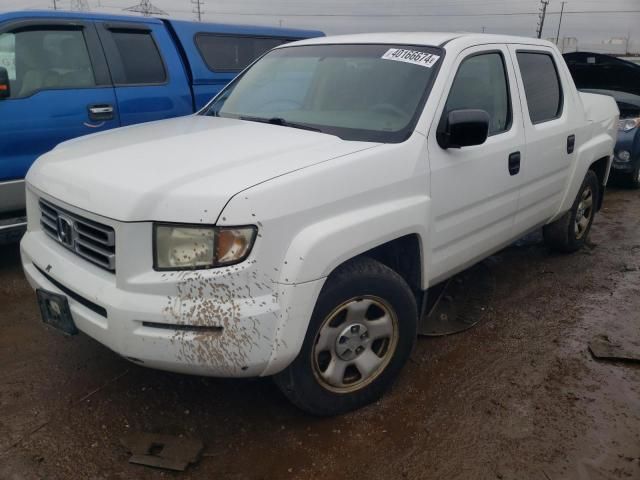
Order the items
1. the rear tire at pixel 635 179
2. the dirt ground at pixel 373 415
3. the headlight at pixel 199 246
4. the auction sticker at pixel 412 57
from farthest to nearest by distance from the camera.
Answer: the rear tire at pixel 635 179, the auction sticker at pixel 412 57, the dirt ground at pixel 373 415, the headlight at pixel 199 246

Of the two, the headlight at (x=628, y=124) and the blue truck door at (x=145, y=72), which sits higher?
the blue truck door at (x=145, y=72)

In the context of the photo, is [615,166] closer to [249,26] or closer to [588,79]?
[588,79]

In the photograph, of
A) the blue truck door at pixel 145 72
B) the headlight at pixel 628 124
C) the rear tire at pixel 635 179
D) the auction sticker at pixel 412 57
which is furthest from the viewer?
the rear tire at pixel 635 179

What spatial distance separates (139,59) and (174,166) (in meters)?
3.07

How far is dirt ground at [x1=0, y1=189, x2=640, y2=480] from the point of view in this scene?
2.51 meters

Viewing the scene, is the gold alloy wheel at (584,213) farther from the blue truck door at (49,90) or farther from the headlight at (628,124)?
the blue truck door at (49,90)

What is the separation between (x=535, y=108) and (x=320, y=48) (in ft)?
4.98

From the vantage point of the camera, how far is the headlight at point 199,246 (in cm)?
223

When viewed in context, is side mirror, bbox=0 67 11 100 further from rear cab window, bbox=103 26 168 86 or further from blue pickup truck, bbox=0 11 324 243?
rear cab window, bbox=103 26 168 86

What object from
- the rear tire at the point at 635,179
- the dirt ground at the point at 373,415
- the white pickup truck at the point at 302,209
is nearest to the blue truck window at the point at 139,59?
the white pickup truck at the point at 302,209

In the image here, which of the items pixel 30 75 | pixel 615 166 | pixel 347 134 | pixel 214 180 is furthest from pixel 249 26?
pixel 615 166

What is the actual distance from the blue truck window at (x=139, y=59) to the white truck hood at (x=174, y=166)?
2.01 meters

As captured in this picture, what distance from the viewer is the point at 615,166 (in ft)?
25.6

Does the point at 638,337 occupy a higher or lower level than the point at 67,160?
lower
